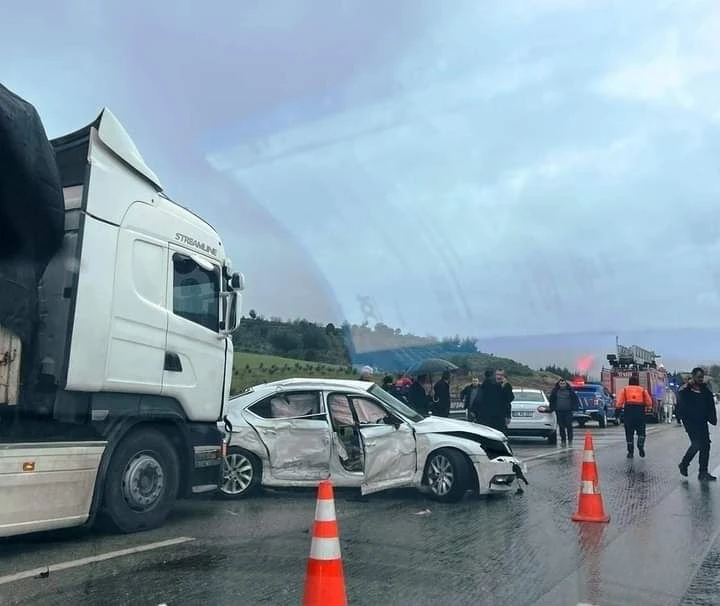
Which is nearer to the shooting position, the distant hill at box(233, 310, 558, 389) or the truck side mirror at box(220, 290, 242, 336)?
the truck side mirror at box(220, 290, 242, 336)

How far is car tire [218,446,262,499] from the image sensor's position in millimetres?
9391

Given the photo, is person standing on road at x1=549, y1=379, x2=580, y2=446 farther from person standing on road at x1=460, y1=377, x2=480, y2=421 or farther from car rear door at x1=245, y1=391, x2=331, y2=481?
car rear door at x1=245, y1=391, x2=331, y2=481

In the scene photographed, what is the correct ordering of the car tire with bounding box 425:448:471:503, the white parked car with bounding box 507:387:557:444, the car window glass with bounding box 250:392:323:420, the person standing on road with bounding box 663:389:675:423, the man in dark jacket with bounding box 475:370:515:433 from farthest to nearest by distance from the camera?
the person standing on road with bounding box 663:389:675:423, the white parked car with bounding box 507:387:557:444, the man in dark jacket with bounding box 475:370:515:433, the car window glass with bounding box 250:392:323:420, the car tire with bounding box 425:448:471:503

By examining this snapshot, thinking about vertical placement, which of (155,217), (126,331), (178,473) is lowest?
(178,473)

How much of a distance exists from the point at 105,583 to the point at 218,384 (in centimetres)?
298

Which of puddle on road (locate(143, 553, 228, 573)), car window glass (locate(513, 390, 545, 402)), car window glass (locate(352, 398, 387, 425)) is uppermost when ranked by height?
car window glass (locate(513, 390, 545, 402))

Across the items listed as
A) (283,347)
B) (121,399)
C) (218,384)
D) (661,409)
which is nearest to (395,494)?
(218,384)

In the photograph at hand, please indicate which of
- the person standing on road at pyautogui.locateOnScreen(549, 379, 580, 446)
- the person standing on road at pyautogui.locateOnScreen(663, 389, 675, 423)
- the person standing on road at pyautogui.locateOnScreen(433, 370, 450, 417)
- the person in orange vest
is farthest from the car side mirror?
the person standing on road at pyautogui.locateOnScreen(663, 389, 675, 423)

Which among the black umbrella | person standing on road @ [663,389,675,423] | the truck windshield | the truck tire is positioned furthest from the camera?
person standing on road @ [663,389,675,423]

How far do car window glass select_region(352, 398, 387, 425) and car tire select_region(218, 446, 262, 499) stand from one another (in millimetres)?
1409

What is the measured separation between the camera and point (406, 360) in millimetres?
18562

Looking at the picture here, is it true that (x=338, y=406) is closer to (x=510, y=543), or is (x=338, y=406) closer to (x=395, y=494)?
(x=395, y=494)

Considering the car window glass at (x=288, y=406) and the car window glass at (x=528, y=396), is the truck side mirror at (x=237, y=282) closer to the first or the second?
the car window glass at (x=288, y=406)

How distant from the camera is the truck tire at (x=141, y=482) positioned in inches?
278
